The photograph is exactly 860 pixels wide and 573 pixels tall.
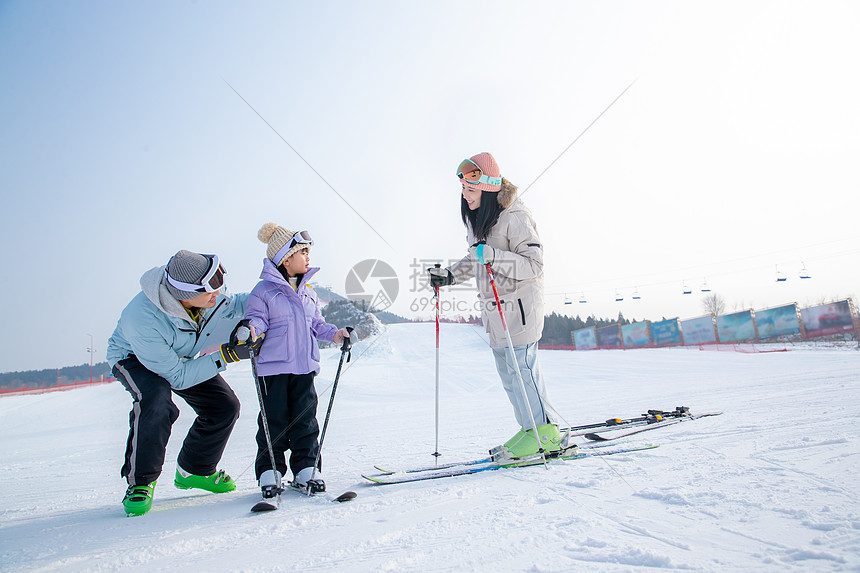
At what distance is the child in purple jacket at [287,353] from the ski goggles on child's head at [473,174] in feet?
4.13

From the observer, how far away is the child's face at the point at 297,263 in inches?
116

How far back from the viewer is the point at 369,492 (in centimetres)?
230

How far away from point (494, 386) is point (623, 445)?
10.1 m

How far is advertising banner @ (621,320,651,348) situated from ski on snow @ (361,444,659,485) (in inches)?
1009

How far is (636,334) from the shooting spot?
1033 inches

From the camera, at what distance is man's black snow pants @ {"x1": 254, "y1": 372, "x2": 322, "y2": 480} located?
262 cm

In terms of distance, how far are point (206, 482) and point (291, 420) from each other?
2.30 feet

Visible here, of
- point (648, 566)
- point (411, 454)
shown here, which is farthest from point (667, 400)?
point (648, 566)

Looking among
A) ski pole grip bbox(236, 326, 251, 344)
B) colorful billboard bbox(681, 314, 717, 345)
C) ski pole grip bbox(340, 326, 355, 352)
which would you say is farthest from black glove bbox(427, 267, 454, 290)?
colorful billboard bbox(681, 314, 717, 345)

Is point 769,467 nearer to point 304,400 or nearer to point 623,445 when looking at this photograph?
point 623,445

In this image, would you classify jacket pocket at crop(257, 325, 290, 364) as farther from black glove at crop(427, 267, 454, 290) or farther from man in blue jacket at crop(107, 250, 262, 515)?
black glove at crop(427, 267, 454, 290)

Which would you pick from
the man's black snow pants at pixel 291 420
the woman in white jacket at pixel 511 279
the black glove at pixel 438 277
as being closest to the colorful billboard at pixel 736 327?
the woman in white jacket at pixel 511 279

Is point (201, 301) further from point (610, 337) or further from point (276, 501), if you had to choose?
point (610, 337)

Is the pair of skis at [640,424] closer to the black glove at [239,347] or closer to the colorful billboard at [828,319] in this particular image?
the black glove at [239,347]
